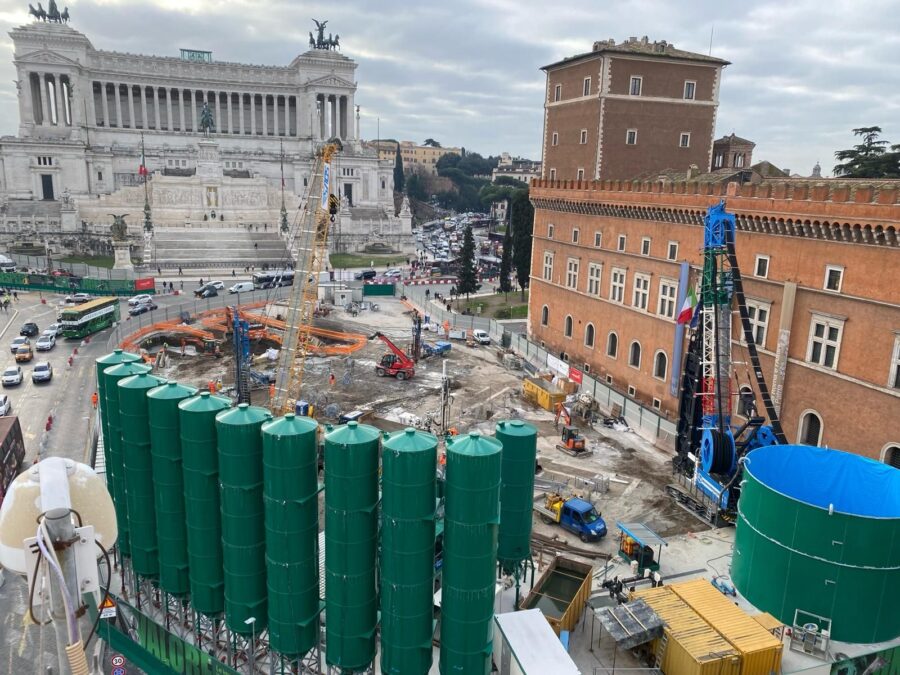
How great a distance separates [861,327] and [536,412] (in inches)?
752

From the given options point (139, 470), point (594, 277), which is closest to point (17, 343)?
point (139, 470)

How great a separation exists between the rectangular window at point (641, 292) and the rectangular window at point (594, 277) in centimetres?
424

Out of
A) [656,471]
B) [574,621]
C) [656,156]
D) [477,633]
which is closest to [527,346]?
[656,156]

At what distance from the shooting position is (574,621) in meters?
20.6

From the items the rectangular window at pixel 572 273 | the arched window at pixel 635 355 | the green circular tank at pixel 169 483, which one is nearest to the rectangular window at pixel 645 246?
the arched window at pixel 635 355

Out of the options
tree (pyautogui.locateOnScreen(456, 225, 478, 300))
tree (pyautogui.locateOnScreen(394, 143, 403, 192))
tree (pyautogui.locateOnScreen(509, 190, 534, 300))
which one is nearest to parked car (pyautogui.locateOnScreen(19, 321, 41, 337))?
tree (pyautogui.locateOnScreen(456, 225, 478, 300))

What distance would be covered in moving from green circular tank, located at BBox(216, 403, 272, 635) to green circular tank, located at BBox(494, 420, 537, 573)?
639 cm

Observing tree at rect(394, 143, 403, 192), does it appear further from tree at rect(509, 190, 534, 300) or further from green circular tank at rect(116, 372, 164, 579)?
green circular tank at rect(116, 372, 164, 579)

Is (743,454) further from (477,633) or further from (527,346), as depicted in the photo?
(527,346)

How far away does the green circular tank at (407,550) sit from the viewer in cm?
1460

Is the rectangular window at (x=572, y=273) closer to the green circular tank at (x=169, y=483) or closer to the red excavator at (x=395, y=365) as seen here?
the red excavator at (x=395, y=365)

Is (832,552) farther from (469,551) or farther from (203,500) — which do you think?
(203,500)

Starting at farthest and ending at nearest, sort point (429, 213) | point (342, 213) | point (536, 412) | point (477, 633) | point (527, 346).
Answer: point (429, 213) < point (342, 213) < point (527, 346) < point (536, 412) < point (477, 633)

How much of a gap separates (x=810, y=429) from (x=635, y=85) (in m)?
28.0
